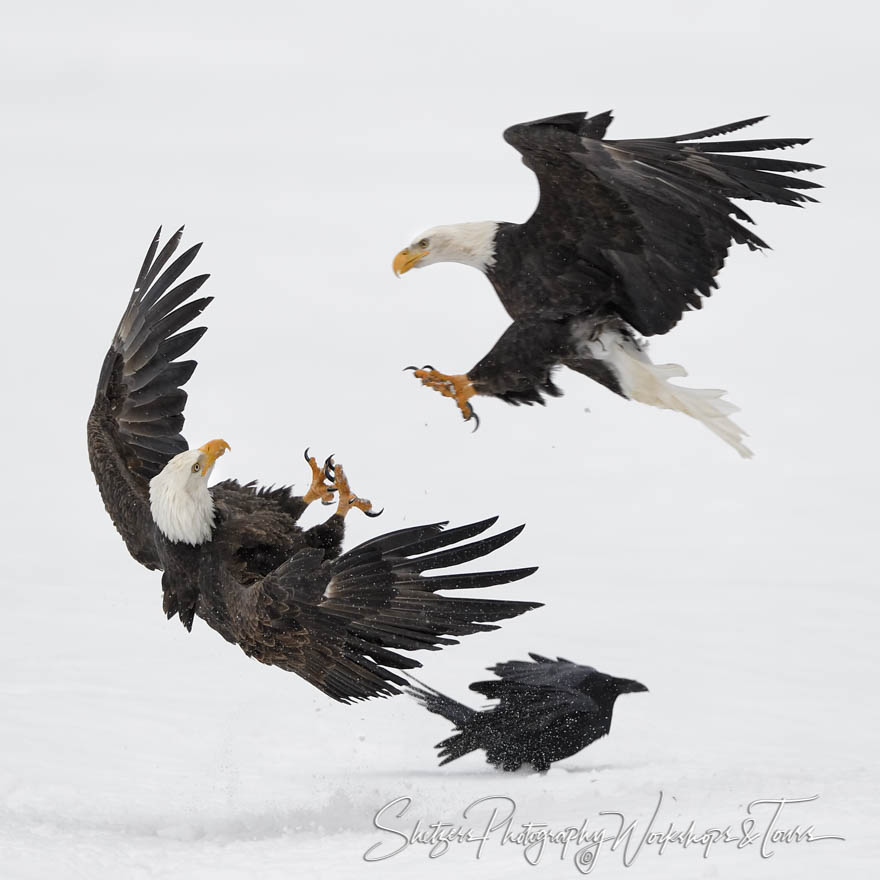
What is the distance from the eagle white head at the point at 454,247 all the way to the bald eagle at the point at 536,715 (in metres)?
1.68

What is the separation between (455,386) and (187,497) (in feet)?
3.86

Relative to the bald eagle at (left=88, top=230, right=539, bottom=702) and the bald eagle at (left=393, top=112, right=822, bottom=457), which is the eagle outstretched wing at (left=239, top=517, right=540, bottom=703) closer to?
the bald eagle at (left=88, top=230, right=539, bottom=702)

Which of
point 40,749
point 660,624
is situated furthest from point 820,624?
point 40,749

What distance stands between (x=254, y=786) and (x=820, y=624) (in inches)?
123

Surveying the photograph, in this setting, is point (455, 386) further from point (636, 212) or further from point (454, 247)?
point (636, 212)

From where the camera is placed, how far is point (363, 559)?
15.4 feet

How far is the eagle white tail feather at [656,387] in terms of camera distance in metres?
5.74

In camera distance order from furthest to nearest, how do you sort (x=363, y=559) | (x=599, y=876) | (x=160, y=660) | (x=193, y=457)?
(x=160, y=660), (x=193, y=457), (x=363, y=559), (x=599, y=876)

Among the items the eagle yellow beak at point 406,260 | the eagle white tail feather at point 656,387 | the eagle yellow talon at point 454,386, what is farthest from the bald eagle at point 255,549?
the eagle white tail feather at point 656,387

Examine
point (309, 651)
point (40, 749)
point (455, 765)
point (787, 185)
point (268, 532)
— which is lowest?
point (455, 765)

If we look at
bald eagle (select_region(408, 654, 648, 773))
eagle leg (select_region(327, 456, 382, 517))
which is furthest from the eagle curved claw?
bald eagle (select_region(408, 654, 648, 773))

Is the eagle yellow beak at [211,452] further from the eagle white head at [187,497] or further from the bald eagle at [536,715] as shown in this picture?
the bald eagle at [536,715]

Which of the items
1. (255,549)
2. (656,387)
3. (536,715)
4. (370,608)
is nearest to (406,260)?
(656,387)

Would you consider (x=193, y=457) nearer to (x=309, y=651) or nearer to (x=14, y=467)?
(x=309, y=651)
